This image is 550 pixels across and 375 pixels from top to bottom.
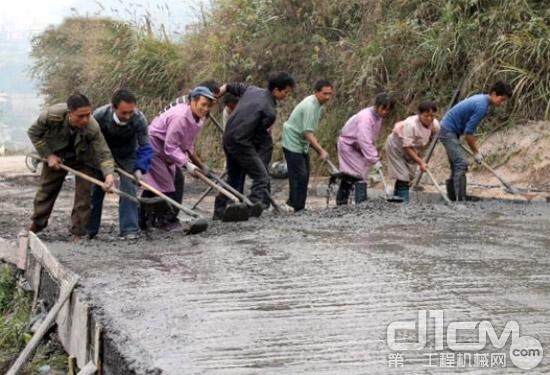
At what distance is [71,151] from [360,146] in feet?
9.64

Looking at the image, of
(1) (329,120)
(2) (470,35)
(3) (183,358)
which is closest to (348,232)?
(3) (183,358)

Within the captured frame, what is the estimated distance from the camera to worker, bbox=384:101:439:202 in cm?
784

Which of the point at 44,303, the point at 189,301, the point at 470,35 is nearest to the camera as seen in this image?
the point at 189,301

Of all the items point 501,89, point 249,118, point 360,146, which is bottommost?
point 360,146

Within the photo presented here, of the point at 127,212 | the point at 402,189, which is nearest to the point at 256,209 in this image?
the point at 127,212

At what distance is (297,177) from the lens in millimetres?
7656

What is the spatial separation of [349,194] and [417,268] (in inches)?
146

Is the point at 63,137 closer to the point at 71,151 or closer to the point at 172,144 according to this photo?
the point at 71,151

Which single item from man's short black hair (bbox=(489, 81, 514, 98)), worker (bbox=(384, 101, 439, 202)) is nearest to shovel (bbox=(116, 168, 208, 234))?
worker (bbox=(384, 101, 439, 202))

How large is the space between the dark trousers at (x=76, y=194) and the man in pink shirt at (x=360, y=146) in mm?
2765

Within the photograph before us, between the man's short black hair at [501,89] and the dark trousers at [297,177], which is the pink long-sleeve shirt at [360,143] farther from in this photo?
the man's short black hair at [501,89]

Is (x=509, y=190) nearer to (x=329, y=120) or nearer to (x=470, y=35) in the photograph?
(x=470, y=35)

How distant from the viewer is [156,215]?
261 inches

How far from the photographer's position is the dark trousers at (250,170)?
279 inches
